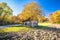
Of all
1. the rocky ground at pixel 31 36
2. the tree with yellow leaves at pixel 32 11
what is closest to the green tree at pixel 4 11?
the tree with yellow leaves at pixel 32 11

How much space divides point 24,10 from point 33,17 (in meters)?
1.61

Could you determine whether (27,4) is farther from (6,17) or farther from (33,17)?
(6,17)

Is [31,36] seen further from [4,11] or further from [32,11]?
[4,11]

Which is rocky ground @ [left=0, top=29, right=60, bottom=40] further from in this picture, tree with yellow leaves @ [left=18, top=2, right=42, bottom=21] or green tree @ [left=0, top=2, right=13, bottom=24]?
green tree @ [left=0, top=2, right=13, bottom=24]

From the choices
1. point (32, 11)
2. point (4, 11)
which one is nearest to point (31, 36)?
point (32, 11)

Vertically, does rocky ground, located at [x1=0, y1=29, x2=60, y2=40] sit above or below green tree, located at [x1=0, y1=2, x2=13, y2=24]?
below

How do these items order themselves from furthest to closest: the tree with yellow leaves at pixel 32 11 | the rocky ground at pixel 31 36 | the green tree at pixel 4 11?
the green tree at pixel 4 11, the tree with yellow leaves at pixel 32 11, the rocky ground at pixel 31 36

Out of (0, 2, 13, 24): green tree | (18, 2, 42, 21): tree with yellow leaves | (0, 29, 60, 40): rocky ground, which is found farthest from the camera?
(0, 2, 13, 24): green tree

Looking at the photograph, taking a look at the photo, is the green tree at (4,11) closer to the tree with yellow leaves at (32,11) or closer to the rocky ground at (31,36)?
the tree with yellow leaves at (32,11)

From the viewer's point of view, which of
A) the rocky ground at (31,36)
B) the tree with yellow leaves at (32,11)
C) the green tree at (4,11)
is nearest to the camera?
the rocky ground at (31,36)

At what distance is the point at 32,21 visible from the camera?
789 inches

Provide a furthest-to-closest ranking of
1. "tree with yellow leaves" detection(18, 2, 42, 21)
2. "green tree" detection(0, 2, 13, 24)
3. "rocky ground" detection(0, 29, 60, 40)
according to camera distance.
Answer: "green tree" detection(0, 2, 13, 24), "tree with yellow leaves" detection(18, 2, 42, 21), "rocky ground" detection(0, 29, 60, 40)

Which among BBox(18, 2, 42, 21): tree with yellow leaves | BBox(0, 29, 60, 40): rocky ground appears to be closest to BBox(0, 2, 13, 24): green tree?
BBox(18, 2, 42, 21): tree with yellow leaves

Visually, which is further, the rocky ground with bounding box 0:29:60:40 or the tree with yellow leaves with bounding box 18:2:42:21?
the tree with yellow leaves with bounding box 18:2:42:21
